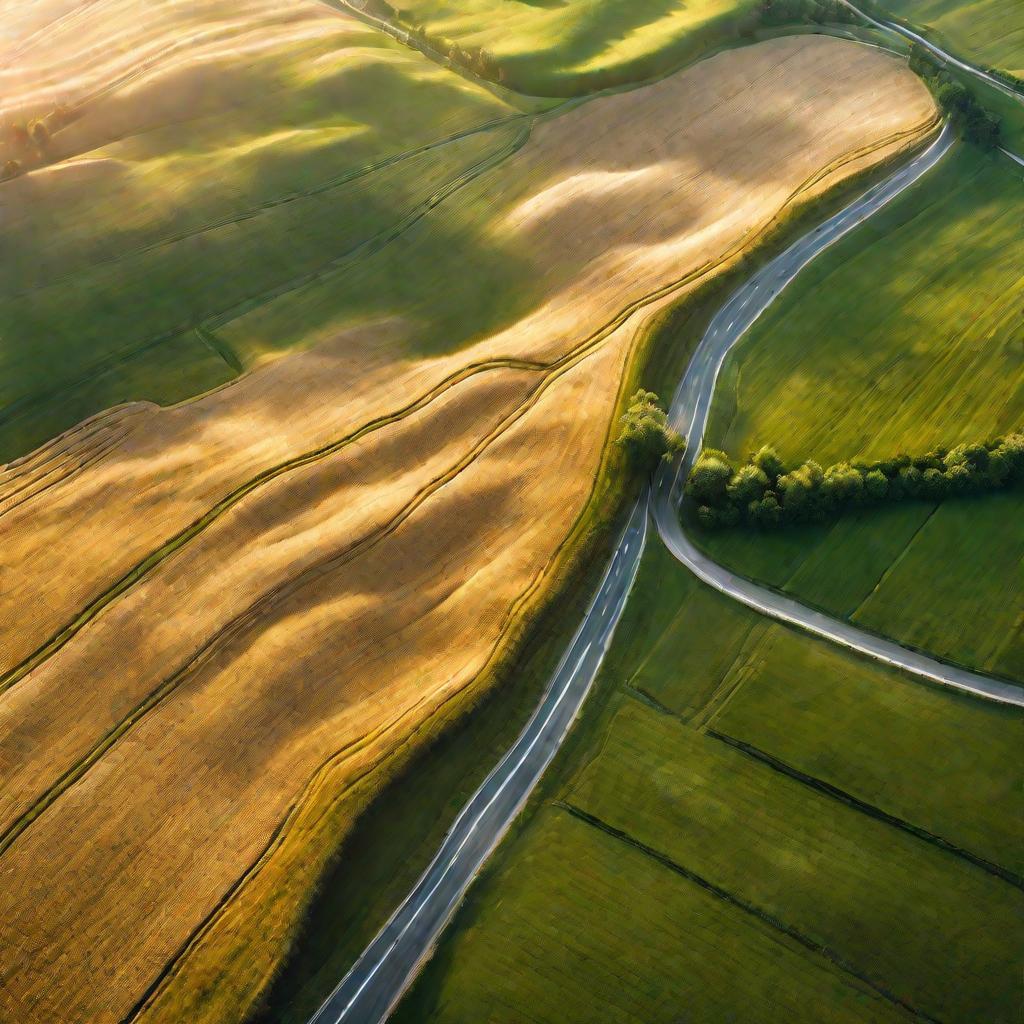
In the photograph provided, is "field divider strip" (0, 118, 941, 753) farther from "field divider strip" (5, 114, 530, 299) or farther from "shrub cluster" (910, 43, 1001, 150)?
"field divider strip" (5, 114, 530, 299)

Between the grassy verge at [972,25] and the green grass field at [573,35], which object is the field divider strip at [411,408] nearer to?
the grassy verge at [972,25]

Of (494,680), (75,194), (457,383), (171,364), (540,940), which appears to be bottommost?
(540,940)

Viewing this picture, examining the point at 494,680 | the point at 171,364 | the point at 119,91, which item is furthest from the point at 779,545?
the point at 119,91

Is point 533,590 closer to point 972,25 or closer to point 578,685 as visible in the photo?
point 578,685

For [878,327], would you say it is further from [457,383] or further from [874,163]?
[457,383]

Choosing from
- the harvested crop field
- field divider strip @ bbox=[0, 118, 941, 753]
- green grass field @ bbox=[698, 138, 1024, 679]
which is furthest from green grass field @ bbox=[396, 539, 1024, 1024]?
field divider strip @ bbox=[0, 118, 941, 753]

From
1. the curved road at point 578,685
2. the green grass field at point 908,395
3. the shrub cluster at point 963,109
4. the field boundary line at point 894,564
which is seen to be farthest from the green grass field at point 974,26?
the field boundary line at point 894,564

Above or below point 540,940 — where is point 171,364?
above
